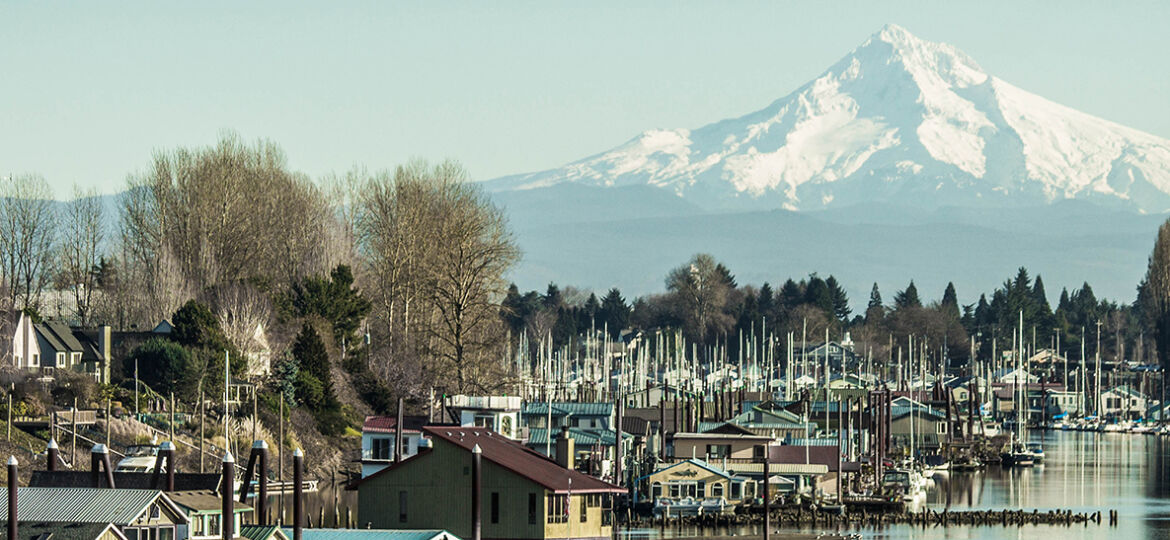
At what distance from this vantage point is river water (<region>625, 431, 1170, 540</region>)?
263 feet

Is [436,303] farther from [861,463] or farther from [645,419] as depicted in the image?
[861,463]

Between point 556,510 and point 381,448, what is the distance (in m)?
20.5

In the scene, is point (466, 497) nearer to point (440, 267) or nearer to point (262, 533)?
point (262, 533)

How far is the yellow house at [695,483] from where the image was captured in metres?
85.5

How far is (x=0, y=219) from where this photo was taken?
118 metres

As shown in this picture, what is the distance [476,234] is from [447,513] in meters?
62.4

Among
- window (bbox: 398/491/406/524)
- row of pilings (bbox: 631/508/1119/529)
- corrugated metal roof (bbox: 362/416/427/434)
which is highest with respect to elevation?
corrugated metal roof (bbox: 362/416/427/434)

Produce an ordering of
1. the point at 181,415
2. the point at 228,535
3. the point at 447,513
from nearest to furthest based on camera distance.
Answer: the point at 228,535 < the point at 447,513 < the point at 181,415

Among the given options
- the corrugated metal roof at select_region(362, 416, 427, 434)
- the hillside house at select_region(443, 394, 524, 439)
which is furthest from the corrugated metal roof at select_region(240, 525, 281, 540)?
the hillside house at select_region(443, 394, 524, 439)

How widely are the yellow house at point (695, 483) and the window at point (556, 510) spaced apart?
1074 inches

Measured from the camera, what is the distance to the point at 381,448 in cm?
7700

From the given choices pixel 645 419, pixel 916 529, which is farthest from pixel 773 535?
pixel 645 419

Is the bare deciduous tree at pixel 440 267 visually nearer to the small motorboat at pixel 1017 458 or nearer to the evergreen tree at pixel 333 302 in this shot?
the evergreen tree at pixel 333 302

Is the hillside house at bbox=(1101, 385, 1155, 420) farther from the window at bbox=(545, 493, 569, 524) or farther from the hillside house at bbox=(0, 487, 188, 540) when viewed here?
the hillside house at bbox=(0, 487, 188, 540)
